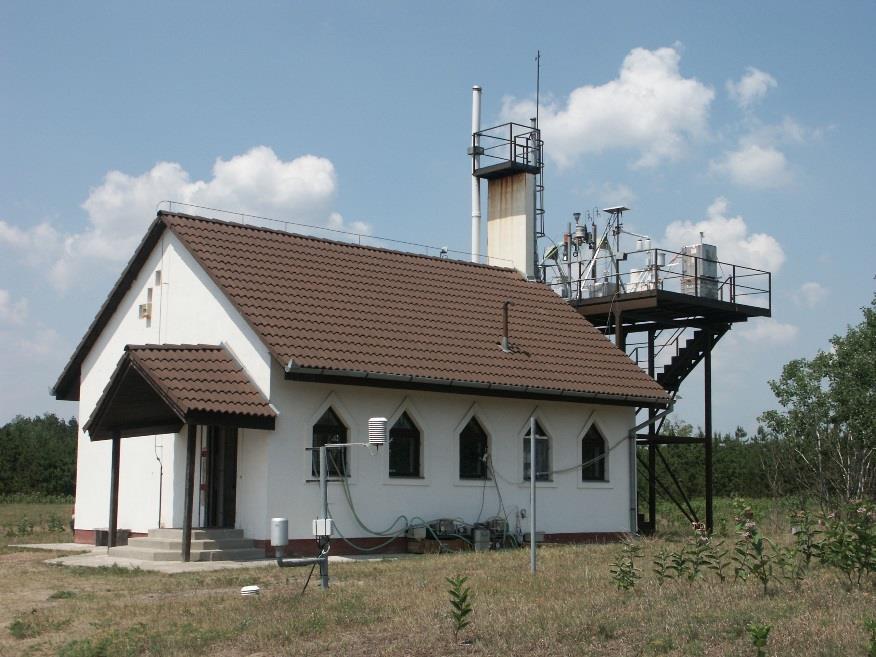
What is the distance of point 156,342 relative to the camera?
78.6 feet

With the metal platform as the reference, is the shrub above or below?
below

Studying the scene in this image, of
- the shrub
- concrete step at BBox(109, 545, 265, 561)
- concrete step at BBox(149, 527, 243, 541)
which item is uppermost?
the shrub

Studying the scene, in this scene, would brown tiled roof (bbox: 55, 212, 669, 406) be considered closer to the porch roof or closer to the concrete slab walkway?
the porch roof

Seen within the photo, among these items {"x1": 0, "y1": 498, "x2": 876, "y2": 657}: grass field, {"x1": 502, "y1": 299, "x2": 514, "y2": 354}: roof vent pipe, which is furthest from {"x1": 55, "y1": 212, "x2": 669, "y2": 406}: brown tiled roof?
{"x1": 0, "y1": 498, "x2": 876, "y2": 657}: grass field

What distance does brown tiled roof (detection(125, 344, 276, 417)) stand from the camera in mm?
19633

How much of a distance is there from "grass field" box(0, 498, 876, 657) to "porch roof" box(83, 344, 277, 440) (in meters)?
4.10

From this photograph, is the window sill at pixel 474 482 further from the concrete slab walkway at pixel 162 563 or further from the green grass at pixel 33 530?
the green grass at pixel 33 530

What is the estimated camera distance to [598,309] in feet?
96.7

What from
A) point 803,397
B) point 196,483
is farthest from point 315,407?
point 803,397

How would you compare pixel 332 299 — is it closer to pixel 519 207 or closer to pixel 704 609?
pixel 519 207

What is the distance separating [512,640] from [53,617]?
18.4ft

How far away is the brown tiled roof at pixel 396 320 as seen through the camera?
71.2ft

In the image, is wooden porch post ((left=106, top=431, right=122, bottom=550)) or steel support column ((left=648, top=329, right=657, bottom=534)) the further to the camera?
steel support column ((left=648, top=329, right=657, bottom=534))

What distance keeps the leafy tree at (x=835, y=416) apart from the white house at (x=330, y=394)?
1033 cm
